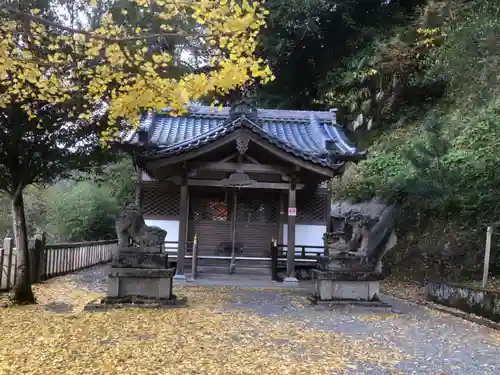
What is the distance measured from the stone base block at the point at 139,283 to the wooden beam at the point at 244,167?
4.20 meters

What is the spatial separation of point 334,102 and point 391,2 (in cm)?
587

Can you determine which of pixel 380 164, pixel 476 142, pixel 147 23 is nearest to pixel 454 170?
pixel 476 142

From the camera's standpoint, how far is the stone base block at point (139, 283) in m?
8.60

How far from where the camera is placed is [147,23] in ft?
36.4

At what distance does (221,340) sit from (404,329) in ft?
9.98

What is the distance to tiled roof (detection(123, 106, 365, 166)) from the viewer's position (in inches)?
457

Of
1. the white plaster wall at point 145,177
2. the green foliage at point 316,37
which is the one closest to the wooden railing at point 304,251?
the white plaster wall at point 145,177

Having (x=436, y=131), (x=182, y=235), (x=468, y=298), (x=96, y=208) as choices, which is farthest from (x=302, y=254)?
(x=96, y=208)

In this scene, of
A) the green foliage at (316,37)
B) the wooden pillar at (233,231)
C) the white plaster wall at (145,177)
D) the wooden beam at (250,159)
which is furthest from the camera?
the green foliage at (316,37)

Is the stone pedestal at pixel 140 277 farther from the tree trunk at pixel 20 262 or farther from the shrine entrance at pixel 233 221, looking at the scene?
the shrine entrance at pixel 233 221

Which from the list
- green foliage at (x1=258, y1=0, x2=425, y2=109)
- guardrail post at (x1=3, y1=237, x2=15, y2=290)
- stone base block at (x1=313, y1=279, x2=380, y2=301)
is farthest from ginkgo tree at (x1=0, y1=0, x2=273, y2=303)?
green foliage at (x1=258, y1=0, x2=425, y2=109)

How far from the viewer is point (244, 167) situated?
12383 millimetres

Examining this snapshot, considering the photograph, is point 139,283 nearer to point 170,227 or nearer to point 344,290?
point 344,290

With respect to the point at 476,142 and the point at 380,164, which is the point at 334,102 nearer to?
the point at 380,164
